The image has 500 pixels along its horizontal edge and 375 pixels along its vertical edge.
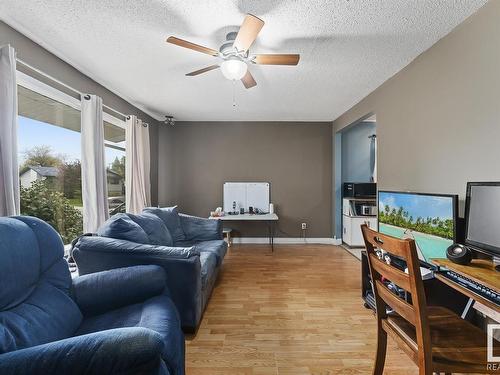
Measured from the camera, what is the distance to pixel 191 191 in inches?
204

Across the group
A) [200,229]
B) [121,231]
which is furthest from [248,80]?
[200,229]

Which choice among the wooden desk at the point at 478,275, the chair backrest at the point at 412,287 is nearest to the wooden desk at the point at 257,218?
the wooden desk at the point at 478,275

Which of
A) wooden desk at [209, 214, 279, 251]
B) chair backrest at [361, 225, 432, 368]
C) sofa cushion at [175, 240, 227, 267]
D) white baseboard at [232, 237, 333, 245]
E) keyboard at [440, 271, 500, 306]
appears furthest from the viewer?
white baseboard at [232, 237, 333, 245]

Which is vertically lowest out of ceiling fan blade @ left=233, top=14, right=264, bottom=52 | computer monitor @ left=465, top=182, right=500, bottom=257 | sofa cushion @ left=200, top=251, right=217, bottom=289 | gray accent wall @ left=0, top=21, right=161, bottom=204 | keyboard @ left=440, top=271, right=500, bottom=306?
sofa cushion @ left=200, top=251, right=217, bottom=289

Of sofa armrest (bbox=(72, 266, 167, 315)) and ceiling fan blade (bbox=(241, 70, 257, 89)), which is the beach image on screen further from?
sofa armrest (bbox=(72, 266, 167, 315))

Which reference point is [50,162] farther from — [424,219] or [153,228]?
[424,219]

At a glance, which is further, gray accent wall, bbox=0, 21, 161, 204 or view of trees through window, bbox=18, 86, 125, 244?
view of trees through window, bbox=18, 86, 125, 244

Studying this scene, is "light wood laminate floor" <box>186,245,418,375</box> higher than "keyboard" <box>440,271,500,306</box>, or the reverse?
"keyboard" <box>440,271,500,306</box>

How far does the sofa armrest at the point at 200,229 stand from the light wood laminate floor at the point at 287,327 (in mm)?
529

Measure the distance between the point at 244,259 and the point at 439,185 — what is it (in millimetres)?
2857

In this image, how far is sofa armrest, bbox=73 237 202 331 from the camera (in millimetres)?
2039

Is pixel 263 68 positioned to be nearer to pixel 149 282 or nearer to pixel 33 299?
pixel 149 282

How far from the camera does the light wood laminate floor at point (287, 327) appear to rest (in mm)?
1749

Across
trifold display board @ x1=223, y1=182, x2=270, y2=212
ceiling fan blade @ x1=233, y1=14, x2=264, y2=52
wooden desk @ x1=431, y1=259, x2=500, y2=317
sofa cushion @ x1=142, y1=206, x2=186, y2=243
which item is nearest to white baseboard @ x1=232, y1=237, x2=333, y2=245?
trifold display board @ x1=223, y1=182, x2=270, y2=212
